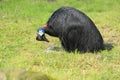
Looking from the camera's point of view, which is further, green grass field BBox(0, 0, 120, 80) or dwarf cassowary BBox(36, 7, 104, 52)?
dwarf cassowary BBox(36, 7, 104, 52)

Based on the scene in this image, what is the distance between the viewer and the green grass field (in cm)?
847

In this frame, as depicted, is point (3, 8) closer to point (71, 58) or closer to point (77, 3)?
point (77, 3)

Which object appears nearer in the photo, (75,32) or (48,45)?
(75,32)

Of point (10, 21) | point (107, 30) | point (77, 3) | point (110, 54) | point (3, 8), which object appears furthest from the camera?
point (77, 3)

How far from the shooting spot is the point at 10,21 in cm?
1550

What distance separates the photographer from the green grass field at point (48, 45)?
27.8ft

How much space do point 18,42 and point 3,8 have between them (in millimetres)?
5574

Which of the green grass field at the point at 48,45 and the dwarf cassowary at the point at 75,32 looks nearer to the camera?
the green grass field at the point at 48,45

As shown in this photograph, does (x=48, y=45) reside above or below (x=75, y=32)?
below

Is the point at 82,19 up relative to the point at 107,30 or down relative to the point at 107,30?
up

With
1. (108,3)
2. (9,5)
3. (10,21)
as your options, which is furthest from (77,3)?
(10,21)

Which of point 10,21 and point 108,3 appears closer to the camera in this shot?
point 10,21

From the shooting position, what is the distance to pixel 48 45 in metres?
11.9

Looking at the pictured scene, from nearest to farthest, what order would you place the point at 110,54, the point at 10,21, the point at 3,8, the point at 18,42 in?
the point at 110,54 < the point at 18,42 < the point at 10,21 < the point at 3,8
